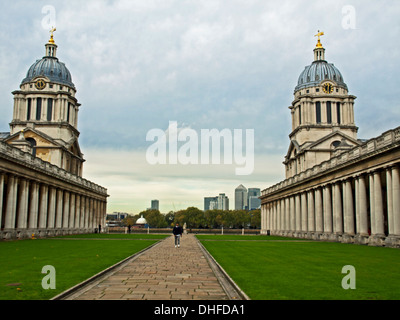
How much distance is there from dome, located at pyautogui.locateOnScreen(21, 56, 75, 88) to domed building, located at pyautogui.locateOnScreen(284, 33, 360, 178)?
177ft

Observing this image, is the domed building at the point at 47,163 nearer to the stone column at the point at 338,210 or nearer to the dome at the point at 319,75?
the stone column at the point at 338,210

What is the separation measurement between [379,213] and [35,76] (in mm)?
77352

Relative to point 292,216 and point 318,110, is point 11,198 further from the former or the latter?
point 318,110

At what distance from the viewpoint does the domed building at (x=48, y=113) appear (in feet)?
279

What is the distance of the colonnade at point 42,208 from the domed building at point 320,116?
153ft

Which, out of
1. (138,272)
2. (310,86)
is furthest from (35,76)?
(138,272)

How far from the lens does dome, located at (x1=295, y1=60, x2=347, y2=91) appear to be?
9569cm

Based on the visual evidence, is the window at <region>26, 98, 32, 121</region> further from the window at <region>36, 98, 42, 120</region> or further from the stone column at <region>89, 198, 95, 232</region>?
the stone column at <region>89, 198, 95, 232</region>

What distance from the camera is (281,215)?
9019 cm

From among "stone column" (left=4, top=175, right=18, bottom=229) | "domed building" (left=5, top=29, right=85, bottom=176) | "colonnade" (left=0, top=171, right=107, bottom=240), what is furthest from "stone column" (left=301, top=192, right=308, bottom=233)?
"domed building" (left=5, top=29, right=85, bottom=176)
